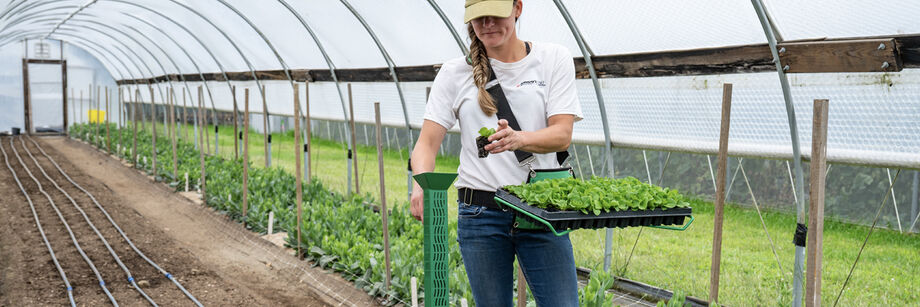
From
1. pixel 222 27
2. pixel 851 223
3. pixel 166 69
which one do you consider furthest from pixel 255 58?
pixel 851 223

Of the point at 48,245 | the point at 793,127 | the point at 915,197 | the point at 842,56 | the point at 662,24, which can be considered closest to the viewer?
the point at 842,56

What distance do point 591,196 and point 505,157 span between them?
0.30 metres

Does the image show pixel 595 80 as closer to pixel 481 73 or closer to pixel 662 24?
pixel 662 24

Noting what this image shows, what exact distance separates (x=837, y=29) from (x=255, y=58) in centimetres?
1004

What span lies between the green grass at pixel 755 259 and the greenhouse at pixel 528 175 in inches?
1.7

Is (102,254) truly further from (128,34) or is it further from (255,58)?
(128,34)

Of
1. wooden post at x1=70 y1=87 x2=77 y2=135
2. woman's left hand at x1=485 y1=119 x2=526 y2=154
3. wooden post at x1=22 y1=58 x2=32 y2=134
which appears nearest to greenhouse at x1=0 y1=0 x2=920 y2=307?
woman's left hand at x1=485 y1=119 x2=526 y2=154

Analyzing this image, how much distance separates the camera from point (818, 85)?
13.2 ft

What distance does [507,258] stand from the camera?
7.40 ft

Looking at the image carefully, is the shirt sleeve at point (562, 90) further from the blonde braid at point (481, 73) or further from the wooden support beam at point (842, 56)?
the wooden support beam at point (842, 56)

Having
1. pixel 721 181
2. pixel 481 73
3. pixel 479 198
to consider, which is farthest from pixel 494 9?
pixel 721 181

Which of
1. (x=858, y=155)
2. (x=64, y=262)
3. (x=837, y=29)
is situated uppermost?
(x=837, y=29)

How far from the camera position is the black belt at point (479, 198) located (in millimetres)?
2193

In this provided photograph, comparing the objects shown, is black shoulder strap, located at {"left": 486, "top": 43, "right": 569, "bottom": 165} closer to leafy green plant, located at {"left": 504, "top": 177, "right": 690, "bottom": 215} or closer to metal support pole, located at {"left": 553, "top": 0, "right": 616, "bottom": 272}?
leafy green plant, located at {"left": 504, "top": 177, "right": 690, "bottom": 215}
